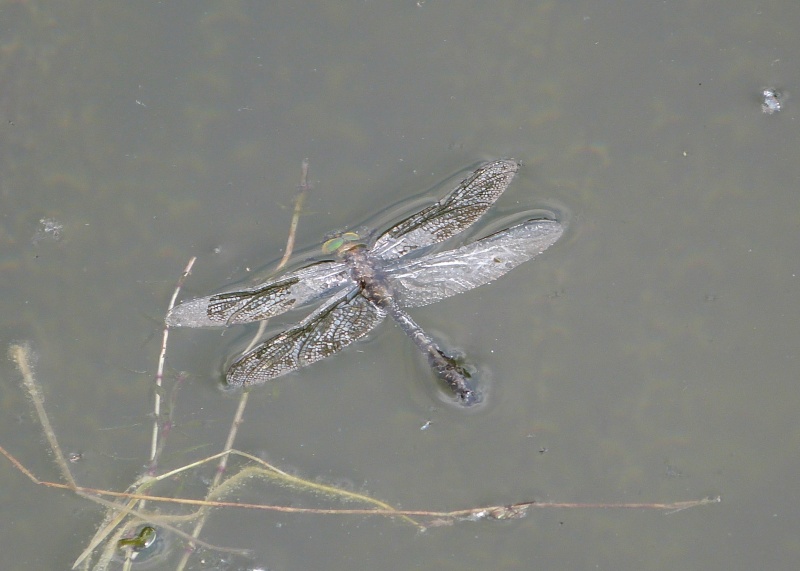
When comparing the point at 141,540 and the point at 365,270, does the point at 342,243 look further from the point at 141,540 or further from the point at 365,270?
the point at 141,540

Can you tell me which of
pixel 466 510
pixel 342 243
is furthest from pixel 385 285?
pixel 466 510

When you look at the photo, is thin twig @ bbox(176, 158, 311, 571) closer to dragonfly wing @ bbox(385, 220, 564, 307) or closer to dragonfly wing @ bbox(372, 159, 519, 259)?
dragonfly wing @ bbox(372, 159, 519, 259)

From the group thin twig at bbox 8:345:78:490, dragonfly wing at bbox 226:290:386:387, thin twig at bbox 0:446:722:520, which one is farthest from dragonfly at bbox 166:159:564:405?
thin twig at bbox 8:345:78:490

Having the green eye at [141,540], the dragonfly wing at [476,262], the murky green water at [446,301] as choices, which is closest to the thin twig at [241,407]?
the murky green water at [446,301]

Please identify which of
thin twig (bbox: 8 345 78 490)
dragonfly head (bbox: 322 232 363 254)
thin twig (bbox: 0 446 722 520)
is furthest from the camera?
dragonfly head (bbox: 322 232 363 254)

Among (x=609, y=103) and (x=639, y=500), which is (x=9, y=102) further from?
(x=639, y=500)

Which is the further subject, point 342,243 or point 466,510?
point 342,243
